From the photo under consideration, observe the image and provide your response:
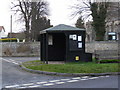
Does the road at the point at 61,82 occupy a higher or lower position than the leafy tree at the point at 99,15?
lower

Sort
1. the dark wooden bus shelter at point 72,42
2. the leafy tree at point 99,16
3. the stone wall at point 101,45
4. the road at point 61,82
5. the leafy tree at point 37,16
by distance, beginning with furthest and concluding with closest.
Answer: the leafy tree at point 37,16 → the leafy tree at point 99,16 → the stone wall at point 101,45 → the dark wooden bus shelter at point 72,42 → the road at point 61,82

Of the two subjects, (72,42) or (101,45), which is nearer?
(72,42)

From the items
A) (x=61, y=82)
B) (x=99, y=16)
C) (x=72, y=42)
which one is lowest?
(x=61, y=82)

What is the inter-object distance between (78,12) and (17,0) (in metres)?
12.0

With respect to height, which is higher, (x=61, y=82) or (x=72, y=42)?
(x=72, y=42)

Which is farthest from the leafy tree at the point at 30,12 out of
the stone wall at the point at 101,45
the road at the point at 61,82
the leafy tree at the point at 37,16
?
the road at the point at 61,82

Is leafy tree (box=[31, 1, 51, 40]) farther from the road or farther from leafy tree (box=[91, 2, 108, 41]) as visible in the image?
the road

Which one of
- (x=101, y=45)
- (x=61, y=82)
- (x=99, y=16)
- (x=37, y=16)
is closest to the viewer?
(x=61, y=82)

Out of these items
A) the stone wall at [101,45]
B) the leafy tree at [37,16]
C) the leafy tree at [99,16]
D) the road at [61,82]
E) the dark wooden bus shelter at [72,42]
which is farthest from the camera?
the leafy tree at [37,16]

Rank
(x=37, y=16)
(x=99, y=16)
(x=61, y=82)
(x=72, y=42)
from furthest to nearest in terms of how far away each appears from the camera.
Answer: (x=37, y=16) < (x=99, y=16) < (x=72, y=42) < (x=61, y=82)

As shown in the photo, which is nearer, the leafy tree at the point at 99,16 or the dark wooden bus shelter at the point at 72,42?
the dark wooden bus shelter at the point at 72,42

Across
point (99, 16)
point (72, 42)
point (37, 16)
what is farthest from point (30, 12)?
point (72, 42)

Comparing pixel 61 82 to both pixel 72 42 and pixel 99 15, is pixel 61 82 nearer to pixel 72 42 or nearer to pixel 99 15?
pixel 72 42

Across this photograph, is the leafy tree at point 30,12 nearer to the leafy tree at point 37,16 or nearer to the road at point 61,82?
the leafy tree at point 37,16
